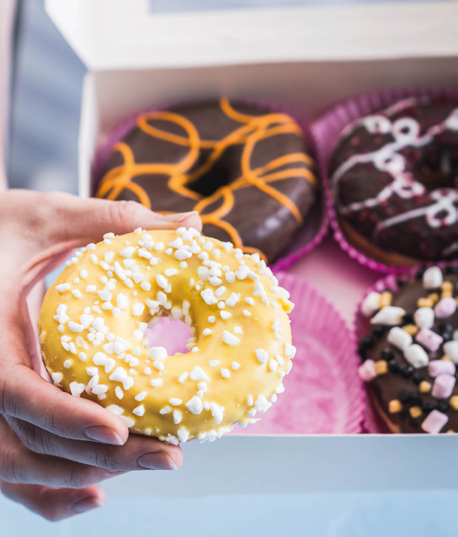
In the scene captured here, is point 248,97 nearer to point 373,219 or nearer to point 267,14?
point 267,14

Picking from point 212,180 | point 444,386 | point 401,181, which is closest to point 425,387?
point 444,386

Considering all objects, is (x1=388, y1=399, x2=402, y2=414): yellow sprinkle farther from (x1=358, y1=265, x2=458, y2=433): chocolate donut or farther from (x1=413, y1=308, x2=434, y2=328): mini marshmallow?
(x1=413, y1=308, x2=434, y2=328): mini marshmallow

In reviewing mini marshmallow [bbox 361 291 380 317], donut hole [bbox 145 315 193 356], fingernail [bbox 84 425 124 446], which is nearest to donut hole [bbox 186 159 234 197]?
donut hole [bbox 145 315 193 356]

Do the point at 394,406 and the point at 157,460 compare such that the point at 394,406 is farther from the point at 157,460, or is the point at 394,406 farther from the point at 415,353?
the point at 157,460

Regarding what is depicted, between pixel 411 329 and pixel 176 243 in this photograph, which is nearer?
pixel 176 243

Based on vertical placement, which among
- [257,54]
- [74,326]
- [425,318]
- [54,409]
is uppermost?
[257,54]

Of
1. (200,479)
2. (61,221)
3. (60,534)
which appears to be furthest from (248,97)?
(60,534)

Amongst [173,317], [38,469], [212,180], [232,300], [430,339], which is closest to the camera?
[232,300]
